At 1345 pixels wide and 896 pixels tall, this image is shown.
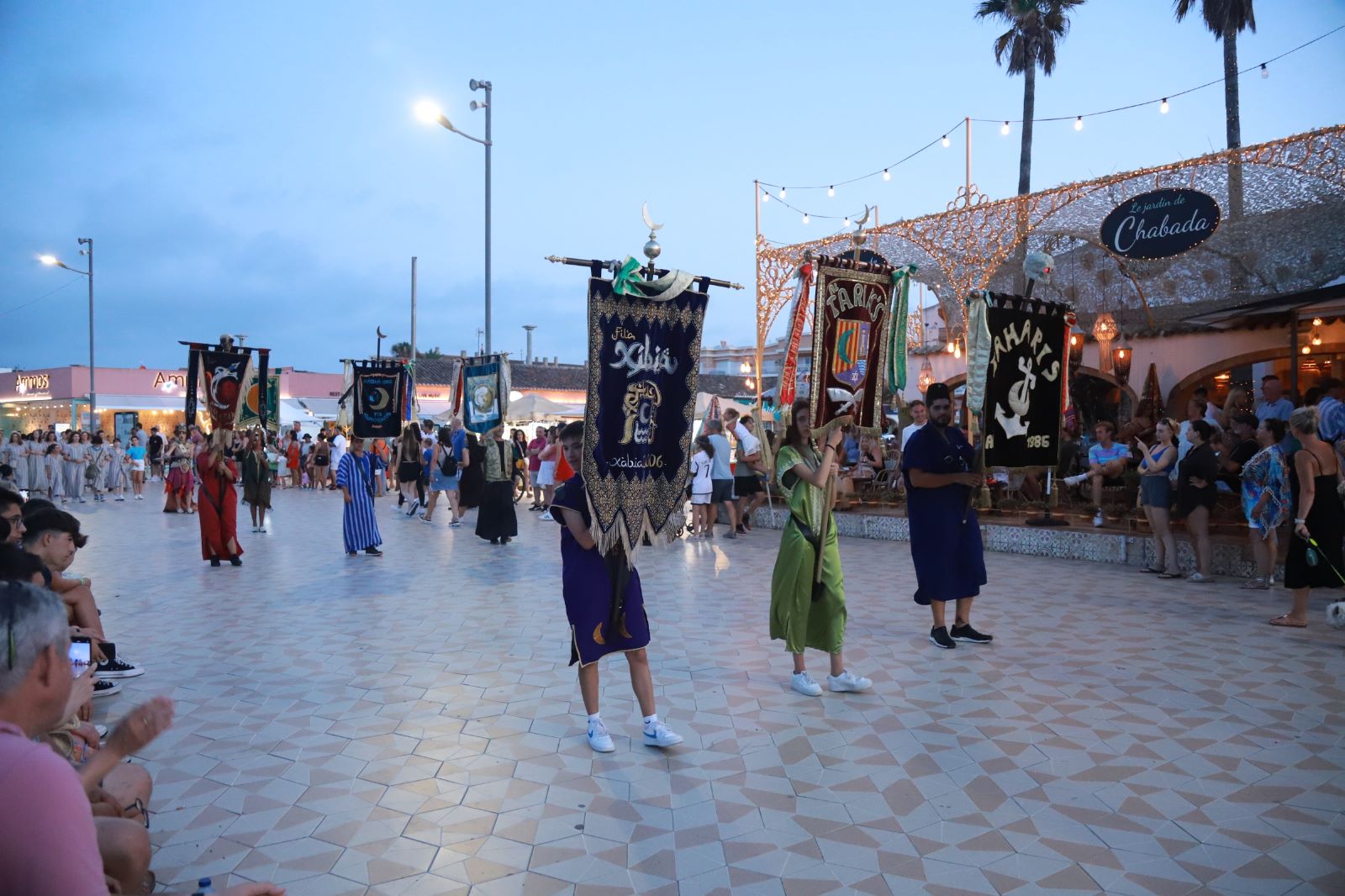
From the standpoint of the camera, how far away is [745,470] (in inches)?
548

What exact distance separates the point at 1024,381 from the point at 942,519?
1.59 meters

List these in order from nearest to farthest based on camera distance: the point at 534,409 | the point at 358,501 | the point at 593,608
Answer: the point at 593,608, the point at 358,501, the point at 534,409

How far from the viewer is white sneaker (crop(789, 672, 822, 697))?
16.8 ft

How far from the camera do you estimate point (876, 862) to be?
10.4 feet

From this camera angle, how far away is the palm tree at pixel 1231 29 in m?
17.6

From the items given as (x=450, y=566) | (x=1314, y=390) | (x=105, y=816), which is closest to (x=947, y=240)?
(x=1314, y=390)

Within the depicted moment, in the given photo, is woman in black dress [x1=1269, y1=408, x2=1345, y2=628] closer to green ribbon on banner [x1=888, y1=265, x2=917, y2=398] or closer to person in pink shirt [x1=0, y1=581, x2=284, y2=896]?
green ribbon on banner [x1=888, y1=265, x2=917, y2=398]

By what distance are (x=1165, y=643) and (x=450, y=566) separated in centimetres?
715

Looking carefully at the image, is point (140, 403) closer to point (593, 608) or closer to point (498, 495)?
point (498, 495)

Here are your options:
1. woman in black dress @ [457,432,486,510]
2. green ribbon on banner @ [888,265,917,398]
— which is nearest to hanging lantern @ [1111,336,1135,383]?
green ribbon on banner @ [888,265,917,398]

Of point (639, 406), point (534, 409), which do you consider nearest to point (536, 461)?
point (534, 409)

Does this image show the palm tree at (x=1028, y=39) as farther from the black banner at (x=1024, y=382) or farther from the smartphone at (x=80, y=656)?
the smartphone at (x=80, y=656)

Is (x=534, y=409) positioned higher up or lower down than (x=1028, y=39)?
lower down

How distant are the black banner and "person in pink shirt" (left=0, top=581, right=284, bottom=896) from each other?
19.6ft
